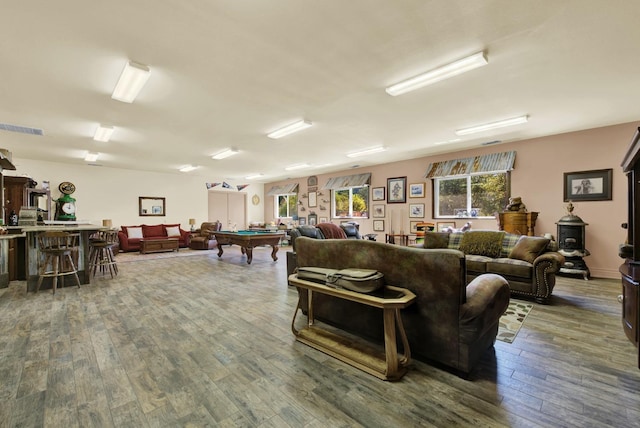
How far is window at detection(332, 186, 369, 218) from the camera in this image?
9.16 m

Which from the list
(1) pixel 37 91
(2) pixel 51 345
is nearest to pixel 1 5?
(1) pixel 37 91

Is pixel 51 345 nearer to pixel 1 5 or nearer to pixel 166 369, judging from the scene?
pixel 166 369

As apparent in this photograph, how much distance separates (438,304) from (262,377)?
1363mm

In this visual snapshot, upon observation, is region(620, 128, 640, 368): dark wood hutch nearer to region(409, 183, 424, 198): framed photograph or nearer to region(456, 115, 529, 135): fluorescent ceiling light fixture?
region(456, 115, 529, 135): fluorescent ceiling light fixture

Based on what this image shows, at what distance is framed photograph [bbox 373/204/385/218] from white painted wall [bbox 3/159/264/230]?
681 cm

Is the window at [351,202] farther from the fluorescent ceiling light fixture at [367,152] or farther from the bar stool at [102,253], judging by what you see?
the bar stool at [102,253]

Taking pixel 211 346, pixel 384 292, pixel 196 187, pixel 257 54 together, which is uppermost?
pixel 257 54

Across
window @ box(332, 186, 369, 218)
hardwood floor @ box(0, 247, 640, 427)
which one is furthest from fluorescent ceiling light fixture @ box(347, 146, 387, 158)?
hardwood floor @ box(0, 247, 640, 427)

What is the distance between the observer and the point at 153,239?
885cm

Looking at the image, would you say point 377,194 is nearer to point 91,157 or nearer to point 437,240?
point 437,240

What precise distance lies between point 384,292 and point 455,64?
2.47 meters

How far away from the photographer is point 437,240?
16.3ft

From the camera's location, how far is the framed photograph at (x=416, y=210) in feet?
24.8

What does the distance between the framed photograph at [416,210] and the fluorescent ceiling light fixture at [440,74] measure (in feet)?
15.1
